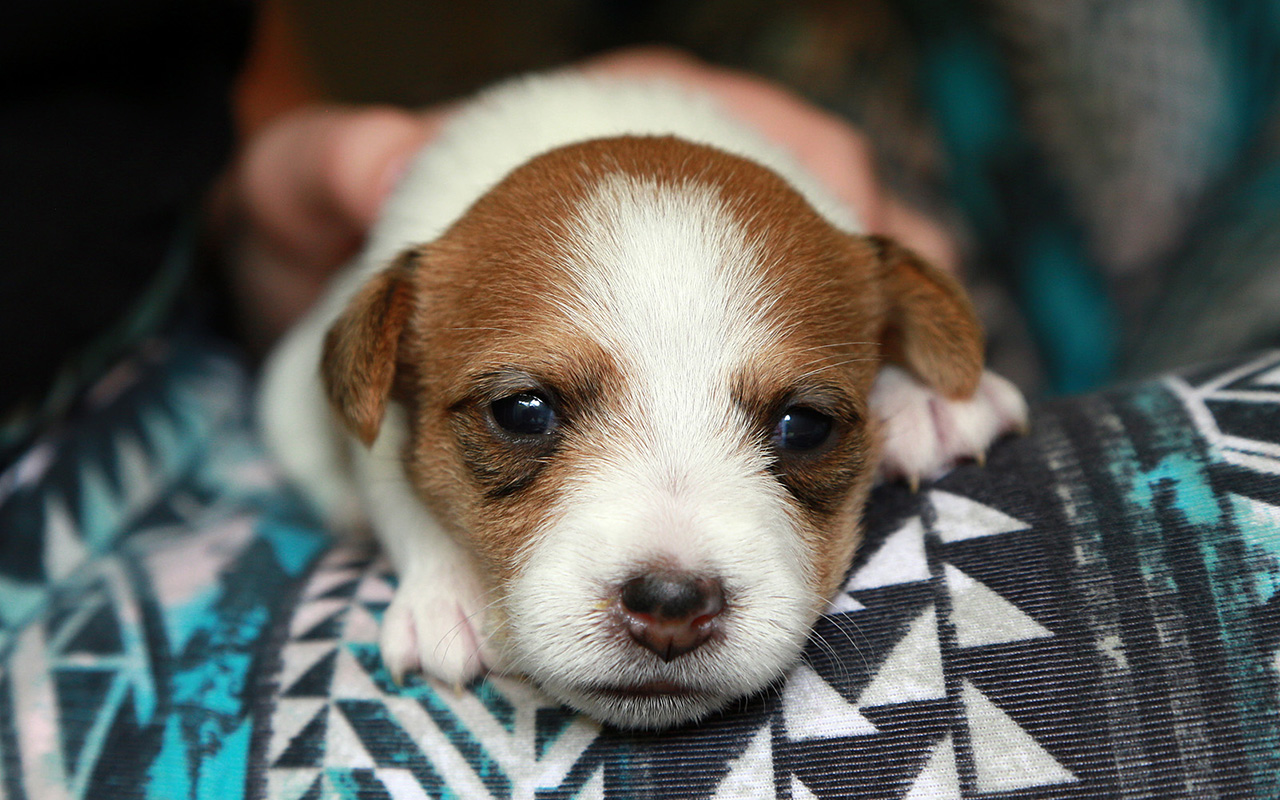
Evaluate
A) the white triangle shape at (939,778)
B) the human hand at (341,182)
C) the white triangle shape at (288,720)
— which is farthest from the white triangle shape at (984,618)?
the human hand at (341,182)

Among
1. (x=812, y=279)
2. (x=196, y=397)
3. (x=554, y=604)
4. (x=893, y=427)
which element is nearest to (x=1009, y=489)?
(x=893, y=427)

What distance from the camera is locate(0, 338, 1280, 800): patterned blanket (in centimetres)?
131

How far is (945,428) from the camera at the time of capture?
1877 millimetres

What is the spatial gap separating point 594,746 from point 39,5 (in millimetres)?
2405

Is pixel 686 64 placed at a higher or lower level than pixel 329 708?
higher

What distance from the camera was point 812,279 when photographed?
1901 millimetres

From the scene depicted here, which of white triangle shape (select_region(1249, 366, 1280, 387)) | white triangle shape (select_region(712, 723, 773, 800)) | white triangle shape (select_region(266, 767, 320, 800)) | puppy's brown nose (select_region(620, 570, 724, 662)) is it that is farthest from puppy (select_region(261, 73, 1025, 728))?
white triangle shape (select_region(1249, 366, 1280, 387))

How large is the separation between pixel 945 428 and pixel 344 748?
4.25ft

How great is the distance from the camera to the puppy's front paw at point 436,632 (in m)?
1.66

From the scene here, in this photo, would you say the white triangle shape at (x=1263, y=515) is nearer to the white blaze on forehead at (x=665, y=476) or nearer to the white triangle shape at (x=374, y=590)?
the white blaze on forehead at (x=665, y=476)

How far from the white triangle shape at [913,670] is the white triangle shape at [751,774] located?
0.17 metres

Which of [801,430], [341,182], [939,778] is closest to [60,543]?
[341,182]

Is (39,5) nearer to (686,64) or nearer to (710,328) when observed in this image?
(710,328)

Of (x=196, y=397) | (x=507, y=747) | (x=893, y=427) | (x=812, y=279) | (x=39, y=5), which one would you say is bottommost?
(x=507, y=747)
